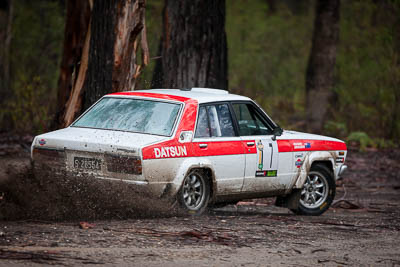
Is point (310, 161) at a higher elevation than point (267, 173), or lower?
higher

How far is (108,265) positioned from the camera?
606cm

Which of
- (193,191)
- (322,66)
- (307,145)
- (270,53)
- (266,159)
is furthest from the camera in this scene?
(270,53)

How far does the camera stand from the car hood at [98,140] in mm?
8273

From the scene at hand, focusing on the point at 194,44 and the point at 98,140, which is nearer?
the point at 98,140

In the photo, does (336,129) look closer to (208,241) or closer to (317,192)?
(317,192)

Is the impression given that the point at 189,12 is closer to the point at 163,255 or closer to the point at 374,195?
the point at 374,195

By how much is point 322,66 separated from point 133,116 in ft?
45.0

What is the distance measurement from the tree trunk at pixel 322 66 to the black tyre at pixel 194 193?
12.9 metres

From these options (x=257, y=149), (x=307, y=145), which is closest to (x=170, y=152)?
(x=257, y=149)

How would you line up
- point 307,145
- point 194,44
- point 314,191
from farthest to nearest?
point 194,44, point 314,191, point 307,145

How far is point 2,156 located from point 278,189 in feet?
21.0

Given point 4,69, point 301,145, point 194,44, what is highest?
point 194,44

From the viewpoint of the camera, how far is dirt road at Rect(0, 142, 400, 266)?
639 centimetres

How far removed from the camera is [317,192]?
35.7 feet
